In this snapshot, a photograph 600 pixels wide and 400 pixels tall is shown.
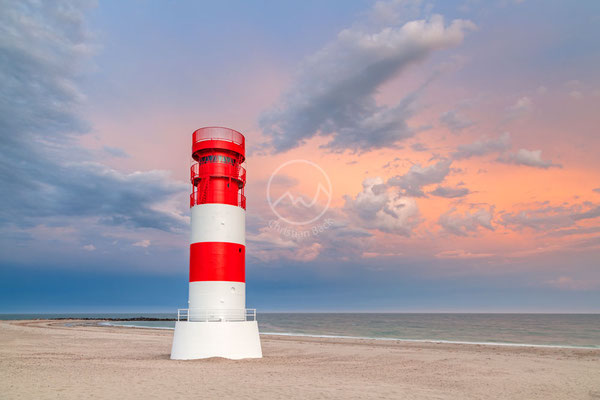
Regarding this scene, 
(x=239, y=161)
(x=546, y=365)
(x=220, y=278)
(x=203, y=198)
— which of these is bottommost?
(x=546, y=365)

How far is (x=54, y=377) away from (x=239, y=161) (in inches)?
361

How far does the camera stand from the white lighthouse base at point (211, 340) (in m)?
14.4

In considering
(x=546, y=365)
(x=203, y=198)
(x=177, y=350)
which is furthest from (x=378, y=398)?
(x=546, y=365)

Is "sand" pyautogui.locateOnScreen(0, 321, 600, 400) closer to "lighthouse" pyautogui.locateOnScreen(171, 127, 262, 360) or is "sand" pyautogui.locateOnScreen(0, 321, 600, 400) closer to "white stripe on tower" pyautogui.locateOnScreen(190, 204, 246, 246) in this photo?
"lighthouse" pyautogui.locateOnScreen(171, 127, 262, 360)

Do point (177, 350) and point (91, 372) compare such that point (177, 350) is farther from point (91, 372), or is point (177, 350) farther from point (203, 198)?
point (203, 198)

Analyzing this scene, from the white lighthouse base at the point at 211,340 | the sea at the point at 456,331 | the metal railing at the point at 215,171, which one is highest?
the metal railing at the point at 215,171

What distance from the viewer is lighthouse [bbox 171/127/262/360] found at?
14.6m

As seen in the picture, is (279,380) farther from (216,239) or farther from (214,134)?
(214,134)

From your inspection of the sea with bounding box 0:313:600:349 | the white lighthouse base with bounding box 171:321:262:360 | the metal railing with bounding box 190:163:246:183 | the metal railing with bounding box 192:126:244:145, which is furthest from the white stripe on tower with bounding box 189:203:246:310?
the sea with bounding box 0:313:600:349

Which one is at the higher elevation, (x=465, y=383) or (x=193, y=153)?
(x=193, y=153)

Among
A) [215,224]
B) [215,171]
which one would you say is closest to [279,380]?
[215,224]

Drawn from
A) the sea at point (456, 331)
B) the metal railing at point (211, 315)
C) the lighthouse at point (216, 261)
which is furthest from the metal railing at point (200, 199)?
the sea at point (456, 331)

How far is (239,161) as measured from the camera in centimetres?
1655

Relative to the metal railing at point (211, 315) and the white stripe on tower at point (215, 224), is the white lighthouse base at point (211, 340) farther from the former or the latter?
the white stripe on tower at point (215, 224)
